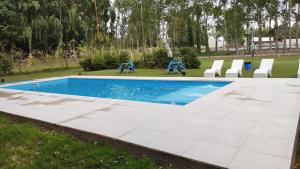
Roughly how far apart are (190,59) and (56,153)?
11317 millimetres

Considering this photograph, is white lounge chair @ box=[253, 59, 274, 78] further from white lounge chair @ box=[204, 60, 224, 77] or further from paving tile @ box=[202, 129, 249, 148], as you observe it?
paving tile @ box=[202, 129, 249, 148]

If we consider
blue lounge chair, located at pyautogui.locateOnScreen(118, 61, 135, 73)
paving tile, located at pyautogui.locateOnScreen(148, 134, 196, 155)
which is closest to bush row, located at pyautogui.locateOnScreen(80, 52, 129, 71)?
blue lounge chair, located at pyautogui.locateOnScreen(118, 61, 135, 73)

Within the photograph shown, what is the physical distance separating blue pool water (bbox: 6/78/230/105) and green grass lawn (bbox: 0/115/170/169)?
157 inches

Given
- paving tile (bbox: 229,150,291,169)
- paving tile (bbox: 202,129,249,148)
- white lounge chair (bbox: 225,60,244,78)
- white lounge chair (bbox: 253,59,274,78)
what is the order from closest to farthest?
paving tile (bbox: 229,150,291,169), paving tile (bbox: 202,129,249,148), white lounge chair (bbox: 253,59,274,78), white lounge chair (bbox: 225,60,244,78)

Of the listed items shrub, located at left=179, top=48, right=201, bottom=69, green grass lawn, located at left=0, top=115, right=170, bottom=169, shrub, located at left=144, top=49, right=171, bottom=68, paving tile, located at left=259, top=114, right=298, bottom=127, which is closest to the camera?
green grass lawn, located at left=0, top=115, right=170, bottom=169

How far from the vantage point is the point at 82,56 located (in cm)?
1912

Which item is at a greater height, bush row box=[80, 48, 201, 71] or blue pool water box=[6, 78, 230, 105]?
bush row box=[80, 48, 201, 71]

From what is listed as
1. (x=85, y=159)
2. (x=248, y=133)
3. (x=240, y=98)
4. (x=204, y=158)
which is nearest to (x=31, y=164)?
(x=85, y=159)

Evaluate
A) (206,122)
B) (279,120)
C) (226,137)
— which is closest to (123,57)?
(206,122)

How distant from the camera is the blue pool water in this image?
A: 26.5ft

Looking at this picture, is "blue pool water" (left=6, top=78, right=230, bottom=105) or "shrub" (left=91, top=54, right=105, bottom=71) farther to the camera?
"shrub" (left=91, top=54, right=105, bottom=71)

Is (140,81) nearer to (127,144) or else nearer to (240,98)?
(240,98)

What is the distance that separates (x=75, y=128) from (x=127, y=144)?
44.7 inches

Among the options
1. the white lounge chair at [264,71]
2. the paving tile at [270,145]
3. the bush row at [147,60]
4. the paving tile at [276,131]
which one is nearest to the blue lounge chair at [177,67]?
the bush row at [147,60]
